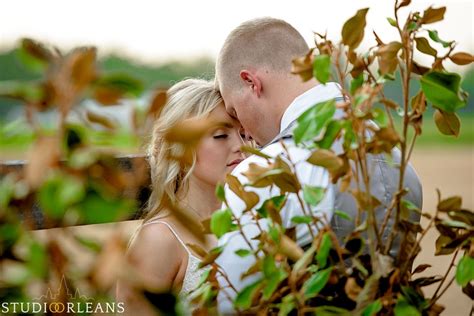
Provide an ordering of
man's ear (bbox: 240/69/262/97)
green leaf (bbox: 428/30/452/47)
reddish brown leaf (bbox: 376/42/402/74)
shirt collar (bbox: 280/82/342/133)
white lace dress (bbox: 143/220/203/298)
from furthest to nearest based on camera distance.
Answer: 1. white lace dress (bbox: 143/220/203/298)
2. man's ear (bbox: 240/69/262/97)
3. shirt collar (bbox: 280/82/342/133)
4. green leaf (bbox: 428/30/452/47)
5. reddish brown leaf (bbox: 376/42/402/74)

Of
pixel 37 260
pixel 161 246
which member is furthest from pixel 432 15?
pixel 161 246

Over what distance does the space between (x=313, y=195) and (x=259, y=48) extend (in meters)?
1.20

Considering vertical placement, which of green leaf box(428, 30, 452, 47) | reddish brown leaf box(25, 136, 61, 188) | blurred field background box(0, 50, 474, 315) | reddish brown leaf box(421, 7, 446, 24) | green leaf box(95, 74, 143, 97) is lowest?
blurred field background box(0, 50, 474, 315)

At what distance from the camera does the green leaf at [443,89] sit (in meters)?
0.99

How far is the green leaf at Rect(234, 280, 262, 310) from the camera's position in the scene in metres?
0.95

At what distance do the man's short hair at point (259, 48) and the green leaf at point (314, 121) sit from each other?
1.18 m

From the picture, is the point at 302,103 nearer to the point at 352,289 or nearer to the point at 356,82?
the point at 356,82

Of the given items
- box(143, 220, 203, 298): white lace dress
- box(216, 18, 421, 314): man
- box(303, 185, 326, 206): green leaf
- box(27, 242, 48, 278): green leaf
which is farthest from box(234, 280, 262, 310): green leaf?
box(143, 220, 203, 298): white lace dress

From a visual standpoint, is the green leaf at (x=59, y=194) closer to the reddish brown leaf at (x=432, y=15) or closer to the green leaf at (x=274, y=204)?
the green leaf at (x=274, y=204)

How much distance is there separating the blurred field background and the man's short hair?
0.65 feet

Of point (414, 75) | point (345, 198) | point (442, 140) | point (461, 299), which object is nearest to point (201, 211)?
point (345, 198)

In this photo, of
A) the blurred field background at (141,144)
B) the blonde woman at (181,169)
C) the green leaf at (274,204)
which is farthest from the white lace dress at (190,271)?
the green leaf at (274,204)

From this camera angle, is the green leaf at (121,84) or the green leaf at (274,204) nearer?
the green leaf at (121,84)

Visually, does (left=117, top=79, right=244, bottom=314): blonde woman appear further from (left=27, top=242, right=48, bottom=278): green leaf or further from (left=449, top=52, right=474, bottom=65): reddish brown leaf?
(left=27, top=242, right=48, bottom=278): green leaf
